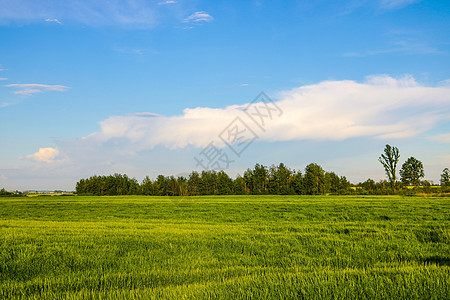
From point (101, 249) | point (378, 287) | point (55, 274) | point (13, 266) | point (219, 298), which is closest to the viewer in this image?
point (219, 298)

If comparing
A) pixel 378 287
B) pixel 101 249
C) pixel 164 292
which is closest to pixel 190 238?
pixel 101 249

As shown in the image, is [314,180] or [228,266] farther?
[314,180]

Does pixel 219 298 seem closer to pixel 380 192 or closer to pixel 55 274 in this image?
pixel 55 274

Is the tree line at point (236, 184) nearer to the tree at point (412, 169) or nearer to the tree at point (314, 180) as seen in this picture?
the tree at point (314, 180)

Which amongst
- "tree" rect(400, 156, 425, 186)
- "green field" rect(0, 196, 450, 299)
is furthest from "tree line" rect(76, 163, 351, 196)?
"green field" rect(0, 196, 450, 299)

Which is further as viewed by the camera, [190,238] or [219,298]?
[190,238]

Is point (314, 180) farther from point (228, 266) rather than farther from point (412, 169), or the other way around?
point (228, 266)

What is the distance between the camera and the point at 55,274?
→ 269 inches

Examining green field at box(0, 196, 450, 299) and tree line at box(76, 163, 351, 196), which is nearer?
green field at box(0, 196, 450, 299)

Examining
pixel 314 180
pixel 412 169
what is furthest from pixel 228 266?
pixel 412 169

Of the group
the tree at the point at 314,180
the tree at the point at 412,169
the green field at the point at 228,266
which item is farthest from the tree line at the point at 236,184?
the green field at the point at 228,266

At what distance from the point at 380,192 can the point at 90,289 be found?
291ft

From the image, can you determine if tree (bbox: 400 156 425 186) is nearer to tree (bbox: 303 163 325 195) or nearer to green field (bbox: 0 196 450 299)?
tree (bbox: 303 163 325 195)

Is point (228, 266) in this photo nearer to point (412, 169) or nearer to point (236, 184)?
point (236, 184)
